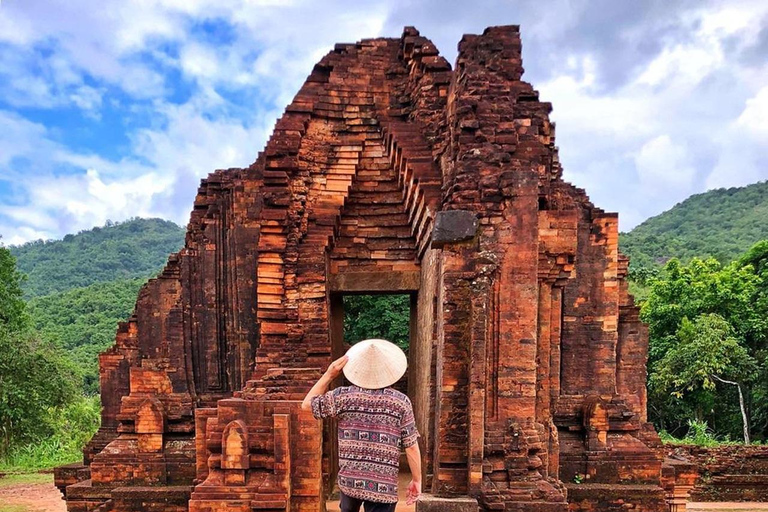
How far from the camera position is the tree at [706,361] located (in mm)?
20609

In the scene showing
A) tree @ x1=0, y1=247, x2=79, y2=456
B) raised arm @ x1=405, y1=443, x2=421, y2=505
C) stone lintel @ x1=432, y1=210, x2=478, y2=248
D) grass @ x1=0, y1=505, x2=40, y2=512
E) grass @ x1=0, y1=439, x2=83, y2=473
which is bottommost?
grass @ x1=0, y1=439, x2=83, y2=473

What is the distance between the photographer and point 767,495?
16344mm

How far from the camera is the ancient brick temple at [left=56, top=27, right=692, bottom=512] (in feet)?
21.4

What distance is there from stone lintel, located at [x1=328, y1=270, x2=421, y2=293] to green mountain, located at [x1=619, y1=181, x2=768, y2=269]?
118 ft

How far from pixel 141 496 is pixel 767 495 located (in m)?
16.4

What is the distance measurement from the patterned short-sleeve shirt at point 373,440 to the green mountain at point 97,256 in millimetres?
66594

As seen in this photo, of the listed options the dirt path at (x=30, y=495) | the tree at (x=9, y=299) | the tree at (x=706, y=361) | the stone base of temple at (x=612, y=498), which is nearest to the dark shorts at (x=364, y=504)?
the stone base of temple at (x=612, y=498)

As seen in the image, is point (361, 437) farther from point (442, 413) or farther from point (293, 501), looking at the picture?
point (293, 501)

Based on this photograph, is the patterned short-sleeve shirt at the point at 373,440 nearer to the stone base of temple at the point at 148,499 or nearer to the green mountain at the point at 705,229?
the stone base of temple at the point at 148,499

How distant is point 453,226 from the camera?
6.64 m

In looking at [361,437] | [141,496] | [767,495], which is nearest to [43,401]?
[141,496]

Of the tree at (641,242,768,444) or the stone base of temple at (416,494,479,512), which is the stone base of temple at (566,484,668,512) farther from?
the tree at (641,242,768,444)

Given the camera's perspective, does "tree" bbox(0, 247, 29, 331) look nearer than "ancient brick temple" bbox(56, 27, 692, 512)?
No

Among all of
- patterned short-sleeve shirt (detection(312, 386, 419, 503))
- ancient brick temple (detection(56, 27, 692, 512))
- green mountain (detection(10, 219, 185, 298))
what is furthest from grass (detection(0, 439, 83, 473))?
green mountain (detection(10, 219, 185, 298))
